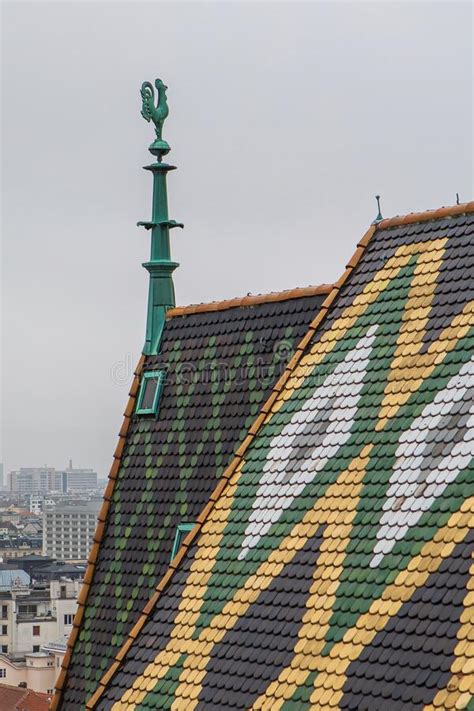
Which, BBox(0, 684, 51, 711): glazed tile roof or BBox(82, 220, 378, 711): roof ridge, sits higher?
BBox(0, 684, 51, 711): glazed tile roof

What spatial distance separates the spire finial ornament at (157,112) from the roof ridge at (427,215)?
4.42 meters

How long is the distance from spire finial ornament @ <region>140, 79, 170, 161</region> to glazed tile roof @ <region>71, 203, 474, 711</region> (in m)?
4.40

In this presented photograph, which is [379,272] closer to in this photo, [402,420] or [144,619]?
[402,420]

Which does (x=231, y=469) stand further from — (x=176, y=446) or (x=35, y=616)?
(x=35, y=616)

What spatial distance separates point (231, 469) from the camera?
68.5 ft

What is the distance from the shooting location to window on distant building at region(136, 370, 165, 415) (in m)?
23.8

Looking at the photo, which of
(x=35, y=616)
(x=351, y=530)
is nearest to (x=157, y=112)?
(x=351, y=530)

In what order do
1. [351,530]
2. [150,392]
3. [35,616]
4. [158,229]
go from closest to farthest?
[351,530]
[150,392]
[158,229]
[35,616]

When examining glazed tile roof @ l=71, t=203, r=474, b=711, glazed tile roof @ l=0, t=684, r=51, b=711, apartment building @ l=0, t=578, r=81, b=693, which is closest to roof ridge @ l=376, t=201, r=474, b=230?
glazed tile roof @ l=71, t=203, r=474, b=711

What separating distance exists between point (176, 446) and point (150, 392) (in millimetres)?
1177

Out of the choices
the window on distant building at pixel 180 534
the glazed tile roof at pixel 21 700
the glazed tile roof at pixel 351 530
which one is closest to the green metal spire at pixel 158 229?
the window on distant building at pixel 180 534

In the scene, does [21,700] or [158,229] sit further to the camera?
[21,700]

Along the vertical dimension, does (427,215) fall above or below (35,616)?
below

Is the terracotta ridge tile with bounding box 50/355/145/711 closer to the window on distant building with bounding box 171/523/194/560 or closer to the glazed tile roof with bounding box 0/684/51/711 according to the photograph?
the window on distant building with bounding box 171/523/194/560
